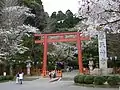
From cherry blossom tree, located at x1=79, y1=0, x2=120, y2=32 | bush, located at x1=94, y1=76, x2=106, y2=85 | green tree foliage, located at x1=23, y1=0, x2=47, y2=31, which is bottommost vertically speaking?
bush, located at x1=94, y1=76, x2=106, y2=85

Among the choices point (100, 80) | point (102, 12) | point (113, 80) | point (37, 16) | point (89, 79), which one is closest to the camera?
point (102, 12)

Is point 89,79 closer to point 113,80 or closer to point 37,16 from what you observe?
point 113,80

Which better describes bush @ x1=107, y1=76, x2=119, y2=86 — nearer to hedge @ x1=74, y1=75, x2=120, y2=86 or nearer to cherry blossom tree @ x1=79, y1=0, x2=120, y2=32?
hedge @ x1=74, y1=75, x2=120, y2=86

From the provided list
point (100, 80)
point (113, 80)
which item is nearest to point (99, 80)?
point (100, 80)

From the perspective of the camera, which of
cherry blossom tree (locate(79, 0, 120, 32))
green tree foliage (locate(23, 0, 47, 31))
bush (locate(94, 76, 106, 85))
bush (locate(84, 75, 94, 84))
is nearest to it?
cherry blossom tree (locate(79, 0, 120, 32))

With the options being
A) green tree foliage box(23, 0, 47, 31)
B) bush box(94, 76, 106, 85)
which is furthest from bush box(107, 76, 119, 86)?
green tree foliage box(23, 0, 47, 31)

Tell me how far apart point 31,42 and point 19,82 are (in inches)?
656

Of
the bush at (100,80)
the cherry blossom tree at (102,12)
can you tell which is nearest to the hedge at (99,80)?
the bush at (100,80)

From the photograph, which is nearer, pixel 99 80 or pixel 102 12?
pixel 102 12

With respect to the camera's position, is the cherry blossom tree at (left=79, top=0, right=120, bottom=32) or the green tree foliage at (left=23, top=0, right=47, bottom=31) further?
the green tree foliage at (left=23, top=0, right=47, bottom=31)

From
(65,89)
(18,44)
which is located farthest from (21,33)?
(65,89)

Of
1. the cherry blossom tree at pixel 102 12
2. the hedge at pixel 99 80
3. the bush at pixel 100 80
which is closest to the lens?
the cherry blossom tree at pixel 102 12

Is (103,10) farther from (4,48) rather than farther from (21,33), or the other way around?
Answer: (21,33)

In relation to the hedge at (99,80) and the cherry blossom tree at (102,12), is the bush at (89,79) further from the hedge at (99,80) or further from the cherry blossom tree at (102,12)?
the cherry blossom tree at (102,12)
